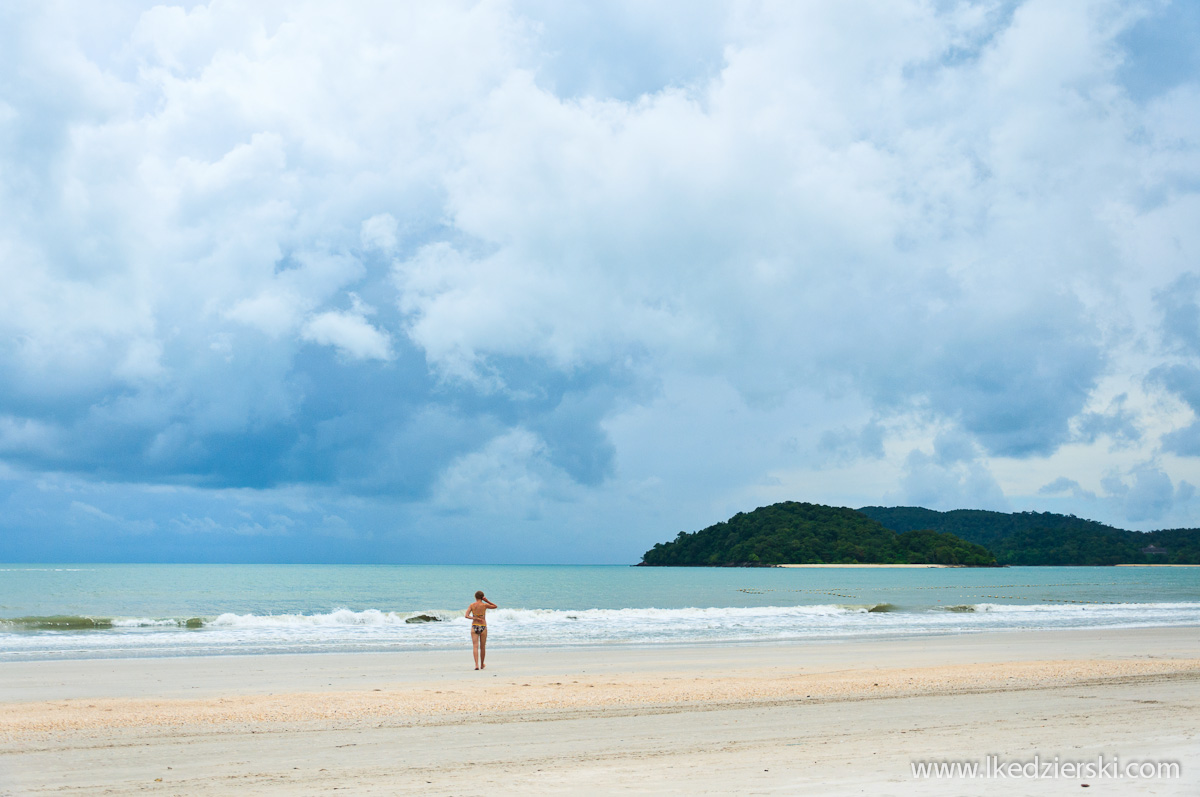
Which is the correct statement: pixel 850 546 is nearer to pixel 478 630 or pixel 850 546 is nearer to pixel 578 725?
pixel 478 630

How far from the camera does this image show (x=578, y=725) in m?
11.5

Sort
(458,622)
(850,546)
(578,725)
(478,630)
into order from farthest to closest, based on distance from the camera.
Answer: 1. (850,546)
2. (458,622)
3. (478,630)
4. (578,725)

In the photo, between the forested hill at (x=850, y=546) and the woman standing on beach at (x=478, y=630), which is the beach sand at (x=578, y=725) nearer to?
the woman standing on beach at (x=478, y=630)

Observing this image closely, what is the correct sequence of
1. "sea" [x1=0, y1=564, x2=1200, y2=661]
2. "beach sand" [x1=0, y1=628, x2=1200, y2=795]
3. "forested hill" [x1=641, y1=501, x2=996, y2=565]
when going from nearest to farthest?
1. "beach sand" [x1=0, y1=628, x2=1200, y2=795]
2. "sea" [x1=0, y1=564, x2=1200, y2=661]
3. "forested hill" [x1=641, y1=501, x2=996, y2=565]

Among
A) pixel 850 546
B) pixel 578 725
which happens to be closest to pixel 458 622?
pixel 578 725

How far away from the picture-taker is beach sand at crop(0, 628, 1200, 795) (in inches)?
324

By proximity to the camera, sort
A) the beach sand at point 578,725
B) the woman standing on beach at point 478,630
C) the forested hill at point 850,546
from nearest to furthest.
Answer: the beach sand at point 578,725 < the woman standing on beach at point 478,630 < the forested hill at point 850,546

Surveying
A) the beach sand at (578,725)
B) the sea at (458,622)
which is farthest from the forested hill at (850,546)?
the beach sand at (578,725)

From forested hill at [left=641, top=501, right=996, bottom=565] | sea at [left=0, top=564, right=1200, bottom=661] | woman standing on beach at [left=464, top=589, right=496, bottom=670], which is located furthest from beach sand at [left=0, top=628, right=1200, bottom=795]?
forested hill at [left=641, top=501, right=996, bottom=565]

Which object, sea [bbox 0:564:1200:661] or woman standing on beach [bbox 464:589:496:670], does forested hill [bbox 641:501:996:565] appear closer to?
sea [bbox 0:564:1200:661]

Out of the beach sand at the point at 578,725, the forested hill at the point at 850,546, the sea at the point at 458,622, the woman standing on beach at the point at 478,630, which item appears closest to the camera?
the beach sand at the point at 578,725

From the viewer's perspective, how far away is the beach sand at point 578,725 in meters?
8.22

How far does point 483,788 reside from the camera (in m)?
7.90

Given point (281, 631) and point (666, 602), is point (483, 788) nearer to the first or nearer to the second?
point (281, 631)
